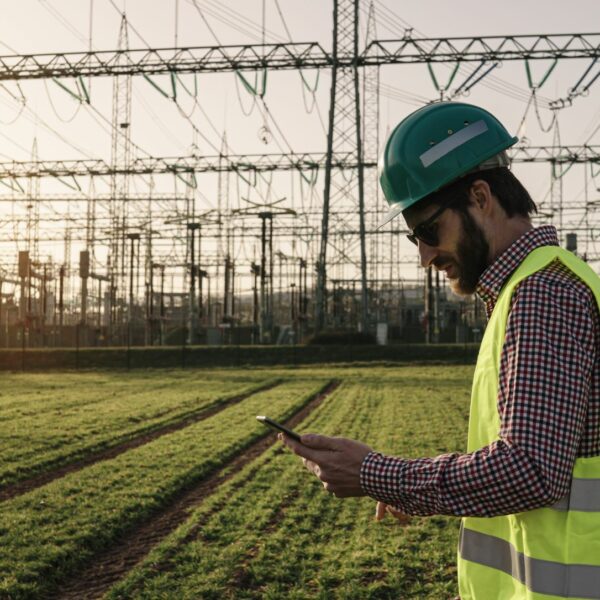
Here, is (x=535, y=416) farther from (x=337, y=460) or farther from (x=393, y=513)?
(x=393, y=513)

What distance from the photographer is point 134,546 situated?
22.7 feet

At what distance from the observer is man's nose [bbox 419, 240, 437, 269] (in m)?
1.94

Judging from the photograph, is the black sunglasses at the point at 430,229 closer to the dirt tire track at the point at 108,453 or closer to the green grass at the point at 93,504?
the green grass at the point at 93,504

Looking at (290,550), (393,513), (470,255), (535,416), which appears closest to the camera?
(535,416)

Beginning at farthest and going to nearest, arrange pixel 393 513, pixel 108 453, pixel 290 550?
pixel 108 453 < pixel 290 550 < pixel 393 513

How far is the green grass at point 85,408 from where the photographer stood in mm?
11682

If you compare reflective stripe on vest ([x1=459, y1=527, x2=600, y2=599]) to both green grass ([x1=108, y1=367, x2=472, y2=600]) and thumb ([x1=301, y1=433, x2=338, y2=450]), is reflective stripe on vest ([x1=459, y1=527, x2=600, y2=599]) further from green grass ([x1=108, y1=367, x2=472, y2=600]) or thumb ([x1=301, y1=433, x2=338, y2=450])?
green grass ([x1=108, y1=367, x2=472, y2=600])

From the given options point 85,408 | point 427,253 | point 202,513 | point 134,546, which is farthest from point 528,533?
point 85,408

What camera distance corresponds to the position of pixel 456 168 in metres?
1.88

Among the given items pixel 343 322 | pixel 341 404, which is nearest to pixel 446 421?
pixel 341 404

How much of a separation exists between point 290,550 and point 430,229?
17.0ft

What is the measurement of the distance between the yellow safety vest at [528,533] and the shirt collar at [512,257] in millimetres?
51

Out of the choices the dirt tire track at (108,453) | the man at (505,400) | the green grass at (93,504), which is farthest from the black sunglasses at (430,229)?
the dirt tire track at (108,453)

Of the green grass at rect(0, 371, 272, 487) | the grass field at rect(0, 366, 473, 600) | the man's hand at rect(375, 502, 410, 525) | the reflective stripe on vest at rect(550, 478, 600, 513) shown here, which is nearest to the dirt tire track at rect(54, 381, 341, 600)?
the grass field at rect(0, 366, 473, 600)
